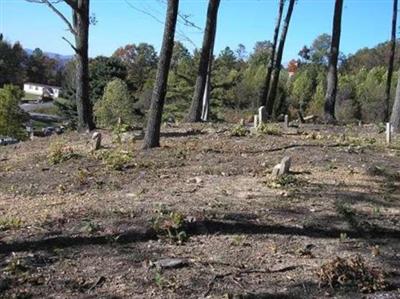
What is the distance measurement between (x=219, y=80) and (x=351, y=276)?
48040mm

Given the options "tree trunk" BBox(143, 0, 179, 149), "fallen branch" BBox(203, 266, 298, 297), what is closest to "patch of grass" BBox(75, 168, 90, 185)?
"tree trunk" BBox(143, 0, 179, 149)

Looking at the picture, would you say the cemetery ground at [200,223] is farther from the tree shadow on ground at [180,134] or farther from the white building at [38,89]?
the white building at [38,89]

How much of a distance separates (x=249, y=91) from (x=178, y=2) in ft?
156

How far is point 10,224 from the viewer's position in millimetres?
6066

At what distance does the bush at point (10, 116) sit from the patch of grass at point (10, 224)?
34199 mm

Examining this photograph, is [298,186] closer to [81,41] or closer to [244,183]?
[244,183]

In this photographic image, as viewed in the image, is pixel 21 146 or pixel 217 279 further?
pixel 21 146

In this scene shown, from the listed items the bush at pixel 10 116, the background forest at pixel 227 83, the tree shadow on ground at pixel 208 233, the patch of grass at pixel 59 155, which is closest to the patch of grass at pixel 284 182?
the tree shadow on ground at pixel 208 233

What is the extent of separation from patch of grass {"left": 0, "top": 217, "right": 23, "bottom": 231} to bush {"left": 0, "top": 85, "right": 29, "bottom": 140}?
34.2 m

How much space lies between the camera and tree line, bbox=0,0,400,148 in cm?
1338

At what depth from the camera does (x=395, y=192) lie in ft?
25.2

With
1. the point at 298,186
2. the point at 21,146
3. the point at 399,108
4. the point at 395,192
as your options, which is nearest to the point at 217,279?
the point at 298,186

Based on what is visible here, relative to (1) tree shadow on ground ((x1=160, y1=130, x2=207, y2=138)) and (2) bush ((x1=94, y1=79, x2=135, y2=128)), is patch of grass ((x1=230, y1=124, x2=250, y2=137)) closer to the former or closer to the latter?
(1) tree shadow on ground ((x1=160, y1=130, x2=207, y2=138))

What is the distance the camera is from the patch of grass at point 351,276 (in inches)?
180
